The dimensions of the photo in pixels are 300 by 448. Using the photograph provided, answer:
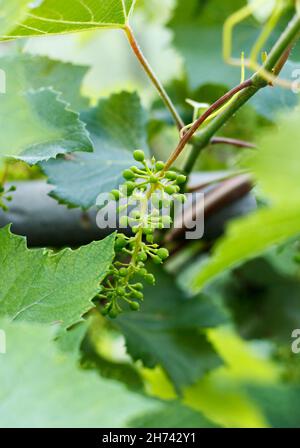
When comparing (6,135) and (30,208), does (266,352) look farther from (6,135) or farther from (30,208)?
(6,135)

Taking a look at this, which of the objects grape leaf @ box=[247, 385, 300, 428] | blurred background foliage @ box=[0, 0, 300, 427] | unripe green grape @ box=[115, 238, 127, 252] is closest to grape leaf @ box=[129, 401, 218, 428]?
blurred background foliage @ box=[0, 0, 300, 427]

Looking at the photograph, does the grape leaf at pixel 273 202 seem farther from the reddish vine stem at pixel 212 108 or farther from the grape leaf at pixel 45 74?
the grape leaf at pixel 45 74

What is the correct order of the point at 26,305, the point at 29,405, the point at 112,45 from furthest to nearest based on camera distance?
the point at 112,45 < the point at 26,305 < the point at 29,405

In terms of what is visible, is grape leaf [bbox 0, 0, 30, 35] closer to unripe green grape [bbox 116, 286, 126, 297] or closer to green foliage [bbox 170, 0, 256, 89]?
unripe green grape [bbox 116, 286, 126, 297]

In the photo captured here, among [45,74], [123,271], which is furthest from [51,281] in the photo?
[45,74]

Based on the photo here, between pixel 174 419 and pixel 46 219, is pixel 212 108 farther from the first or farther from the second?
pixel 46 219

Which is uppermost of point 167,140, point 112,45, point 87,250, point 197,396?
point 112,45

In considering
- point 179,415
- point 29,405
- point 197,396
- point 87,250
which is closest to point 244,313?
point 197,396
